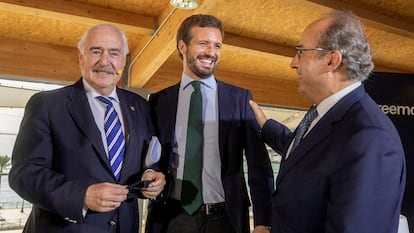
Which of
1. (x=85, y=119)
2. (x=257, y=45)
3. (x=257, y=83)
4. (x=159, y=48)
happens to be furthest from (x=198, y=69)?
(x=257, y=83)

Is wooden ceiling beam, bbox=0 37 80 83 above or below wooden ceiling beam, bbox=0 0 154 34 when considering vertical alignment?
below

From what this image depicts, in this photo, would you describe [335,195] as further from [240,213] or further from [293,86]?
[293,86]

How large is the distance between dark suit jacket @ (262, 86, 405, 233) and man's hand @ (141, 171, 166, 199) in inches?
18.5

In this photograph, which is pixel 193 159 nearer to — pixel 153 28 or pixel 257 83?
pixel 153 28

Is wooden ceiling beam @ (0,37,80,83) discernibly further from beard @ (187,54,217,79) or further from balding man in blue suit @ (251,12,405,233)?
balding man in blue suit @ (251,12,405,233)

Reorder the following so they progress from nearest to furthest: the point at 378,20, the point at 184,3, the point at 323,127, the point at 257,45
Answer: the point at 323,127, the point at 184,3, the point at 378,20, the point at 257,45

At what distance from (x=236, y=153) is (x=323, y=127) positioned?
0.64 meters

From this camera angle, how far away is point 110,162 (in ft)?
4.88

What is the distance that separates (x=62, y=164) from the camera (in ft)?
4.64

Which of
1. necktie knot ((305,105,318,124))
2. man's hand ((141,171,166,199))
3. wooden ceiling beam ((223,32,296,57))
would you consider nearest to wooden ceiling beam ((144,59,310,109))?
wooden ceiling beam ((223,32,296,57))

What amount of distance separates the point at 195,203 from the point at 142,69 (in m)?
3.21

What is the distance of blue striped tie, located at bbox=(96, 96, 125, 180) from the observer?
150 cm

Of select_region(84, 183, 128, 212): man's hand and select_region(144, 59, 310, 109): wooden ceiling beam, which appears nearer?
select_region(84, 183, 128, 212): man's hand

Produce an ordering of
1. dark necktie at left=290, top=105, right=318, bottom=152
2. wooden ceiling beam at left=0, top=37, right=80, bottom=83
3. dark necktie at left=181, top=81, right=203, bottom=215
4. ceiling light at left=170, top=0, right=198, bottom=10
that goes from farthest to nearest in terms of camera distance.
A: 1. wooden ceiling beam at left=0, top=37, right=80, bottom=83
2. ceiling light at left=170, top=0, right=198, bottom=10
3. dark necktie at left=181, top=81, right=203, bottom=215
4. dark necktie at left=290, top=105, right=318, bottom=152
